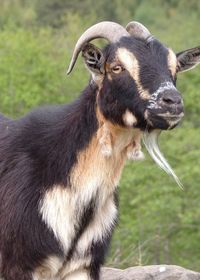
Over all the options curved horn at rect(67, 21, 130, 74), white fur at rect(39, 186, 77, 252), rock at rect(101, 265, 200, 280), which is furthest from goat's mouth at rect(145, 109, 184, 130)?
rock at rect(101, 265, 200, 280)

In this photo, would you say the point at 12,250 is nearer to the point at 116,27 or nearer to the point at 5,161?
the point at 5,161

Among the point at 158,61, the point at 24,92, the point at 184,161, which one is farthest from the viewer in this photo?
the point at 24,92

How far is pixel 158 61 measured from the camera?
30.3 feet

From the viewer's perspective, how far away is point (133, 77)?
9133 mm

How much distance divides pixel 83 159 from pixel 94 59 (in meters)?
0.97

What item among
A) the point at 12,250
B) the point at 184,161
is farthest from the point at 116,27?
the point at 184,161

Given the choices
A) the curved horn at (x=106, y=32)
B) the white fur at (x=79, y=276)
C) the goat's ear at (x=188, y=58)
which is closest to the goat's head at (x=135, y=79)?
the curved horn at (x=106, y=32)

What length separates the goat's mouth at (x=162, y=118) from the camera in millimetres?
8836

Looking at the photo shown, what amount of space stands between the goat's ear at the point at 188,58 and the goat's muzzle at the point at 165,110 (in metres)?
0.92

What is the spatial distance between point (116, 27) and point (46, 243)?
2164 millimetres

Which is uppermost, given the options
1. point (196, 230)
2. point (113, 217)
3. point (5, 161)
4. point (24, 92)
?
point (5, 161)

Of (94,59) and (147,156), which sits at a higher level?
(94,59)

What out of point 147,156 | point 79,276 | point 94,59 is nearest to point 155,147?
point 94,59

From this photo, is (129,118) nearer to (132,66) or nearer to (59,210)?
(132,66)
